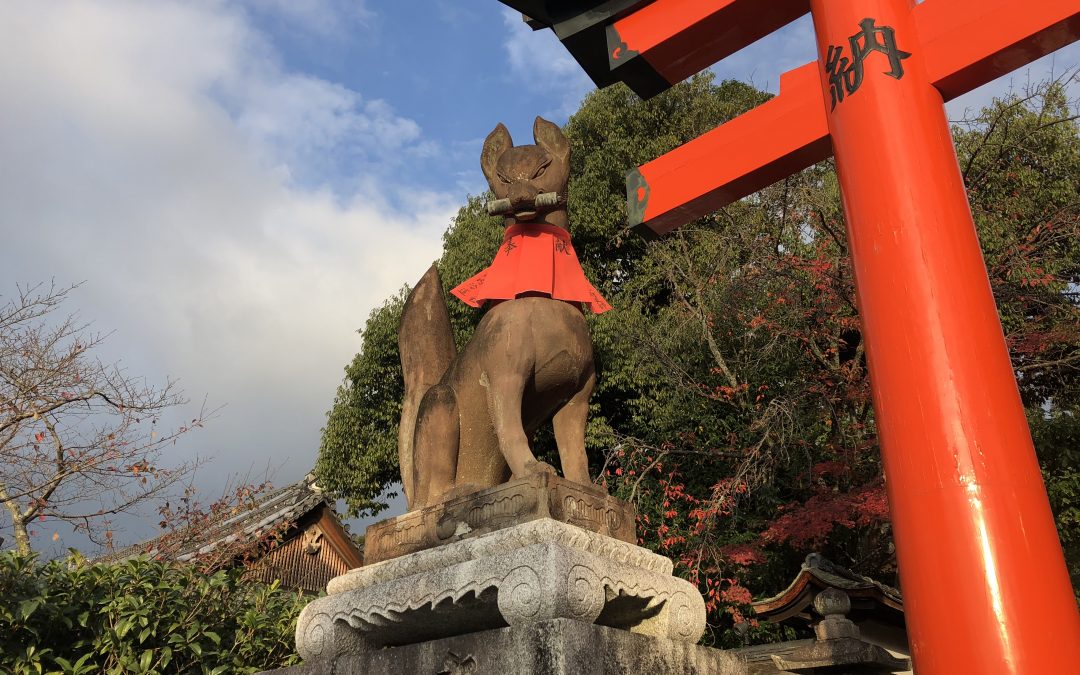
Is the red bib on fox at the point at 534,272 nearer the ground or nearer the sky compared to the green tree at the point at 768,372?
nearer the ground

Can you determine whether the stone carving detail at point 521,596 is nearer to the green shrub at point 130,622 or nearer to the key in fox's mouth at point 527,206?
the key in fox's mouth at point 527,206

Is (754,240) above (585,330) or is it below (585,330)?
above

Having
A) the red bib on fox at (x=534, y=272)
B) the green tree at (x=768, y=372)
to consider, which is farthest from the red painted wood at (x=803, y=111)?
the green tree at (x=768, y=372)

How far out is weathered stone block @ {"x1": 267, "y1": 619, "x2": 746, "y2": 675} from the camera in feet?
8.13

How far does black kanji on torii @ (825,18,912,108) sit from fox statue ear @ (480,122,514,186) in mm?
1586

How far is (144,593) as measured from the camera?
17.8 ft

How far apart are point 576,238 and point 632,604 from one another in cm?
1120

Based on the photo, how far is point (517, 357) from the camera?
3449 millimetres

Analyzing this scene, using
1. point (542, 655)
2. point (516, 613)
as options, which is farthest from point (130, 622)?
point (542, 655)

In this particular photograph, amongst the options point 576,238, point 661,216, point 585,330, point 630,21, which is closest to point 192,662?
point 585,330

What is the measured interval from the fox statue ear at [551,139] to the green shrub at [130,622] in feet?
13.2

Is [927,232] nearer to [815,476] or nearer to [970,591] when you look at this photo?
[970,591]

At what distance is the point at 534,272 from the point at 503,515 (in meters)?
1.17

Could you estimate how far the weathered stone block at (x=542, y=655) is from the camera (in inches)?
97.5
